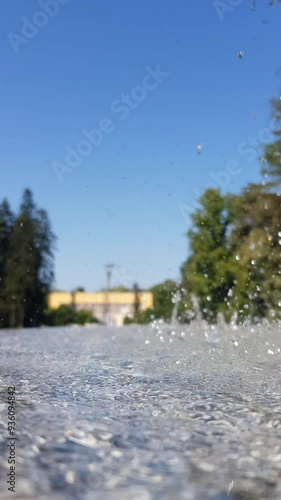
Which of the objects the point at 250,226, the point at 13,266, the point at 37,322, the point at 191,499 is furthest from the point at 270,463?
the point at 13,266

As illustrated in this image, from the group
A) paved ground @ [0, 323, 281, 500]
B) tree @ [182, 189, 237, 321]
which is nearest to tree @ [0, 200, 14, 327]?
tree @ [182, 189, 237, 321]

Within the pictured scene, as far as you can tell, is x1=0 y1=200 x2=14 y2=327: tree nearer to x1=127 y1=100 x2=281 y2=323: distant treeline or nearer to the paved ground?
x1=127 y1=100 x2=281 y2=323: distant treeline

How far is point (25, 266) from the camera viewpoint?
82.7 ft

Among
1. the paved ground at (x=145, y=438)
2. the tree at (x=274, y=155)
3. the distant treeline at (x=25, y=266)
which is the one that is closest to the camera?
the paved ground at (x=145, y=438)

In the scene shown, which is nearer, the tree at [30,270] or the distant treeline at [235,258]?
the distant treeline at [235,258]

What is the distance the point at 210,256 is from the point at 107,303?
312 inches

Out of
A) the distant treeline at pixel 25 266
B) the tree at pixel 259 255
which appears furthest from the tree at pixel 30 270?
the tree at pixel 259 255

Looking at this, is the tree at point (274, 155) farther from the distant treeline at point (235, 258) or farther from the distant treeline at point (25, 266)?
the distant treeline at point (25, 266)

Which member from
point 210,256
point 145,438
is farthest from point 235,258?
point 145,438

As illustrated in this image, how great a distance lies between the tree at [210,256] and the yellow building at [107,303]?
2077 mm

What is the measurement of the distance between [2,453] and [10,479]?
19 centimetres

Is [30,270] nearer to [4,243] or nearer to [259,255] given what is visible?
[4,243]

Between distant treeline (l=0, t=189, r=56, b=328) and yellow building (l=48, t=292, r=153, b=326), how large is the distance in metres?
0.81

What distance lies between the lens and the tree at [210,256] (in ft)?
64.4
